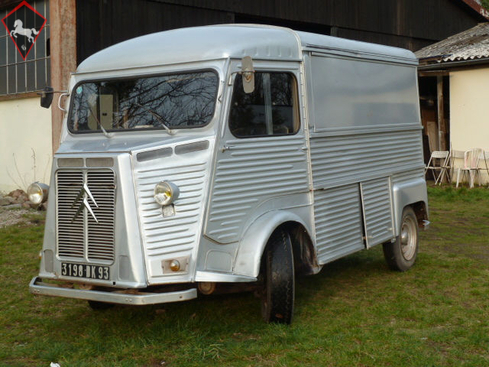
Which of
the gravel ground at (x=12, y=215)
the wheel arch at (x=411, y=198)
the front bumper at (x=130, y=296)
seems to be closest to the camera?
the front bumper at (x=130, y=296)

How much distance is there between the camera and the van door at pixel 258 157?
18.0ft

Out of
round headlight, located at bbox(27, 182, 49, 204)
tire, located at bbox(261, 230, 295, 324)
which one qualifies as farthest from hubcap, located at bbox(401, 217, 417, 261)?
round headlight, located at bbox(27, 182, 49, 204)

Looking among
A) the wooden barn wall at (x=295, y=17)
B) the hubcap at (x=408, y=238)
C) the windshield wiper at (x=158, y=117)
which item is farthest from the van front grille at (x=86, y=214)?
the wooden barn wall at (x=295, y=17)

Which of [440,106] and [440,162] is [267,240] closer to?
[440,162]

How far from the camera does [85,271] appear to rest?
535 centimetres

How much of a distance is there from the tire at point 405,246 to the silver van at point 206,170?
921 mm

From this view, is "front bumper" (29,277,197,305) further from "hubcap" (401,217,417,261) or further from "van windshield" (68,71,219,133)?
"hubcap" (401,217,417,261)

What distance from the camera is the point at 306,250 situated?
6371mm

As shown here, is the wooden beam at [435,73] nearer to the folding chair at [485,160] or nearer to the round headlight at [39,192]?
the folding chair at [485,160]

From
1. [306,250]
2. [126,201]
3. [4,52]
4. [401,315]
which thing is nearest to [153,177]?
[126,201]

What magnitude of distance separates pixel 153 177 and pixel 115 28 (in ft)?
31.1

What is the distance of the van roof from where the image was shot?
5.77m

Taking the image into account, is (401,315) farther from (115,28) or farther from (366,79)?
(115,28)

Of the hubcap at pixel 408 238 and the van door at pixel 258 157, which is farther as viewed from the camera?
the hubcap at pixel 408 238
